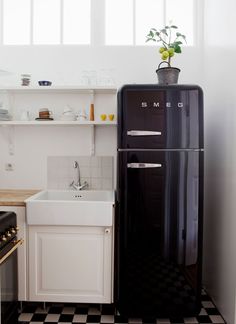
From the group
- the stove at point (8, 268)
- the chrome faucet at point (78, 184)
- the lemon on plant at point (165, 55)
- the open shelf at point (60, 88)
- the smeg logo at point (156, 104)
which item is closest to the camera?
the stove at point (8, 268)

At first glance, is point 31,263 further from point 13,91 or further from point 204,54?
point 204,54

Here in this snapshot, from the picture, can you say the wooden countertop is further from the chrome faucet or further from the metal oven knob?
the metal oven knob

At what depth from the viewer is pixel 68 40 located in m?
2.70

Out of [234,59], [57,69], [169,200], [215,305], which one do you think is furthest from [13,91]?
[215,305]

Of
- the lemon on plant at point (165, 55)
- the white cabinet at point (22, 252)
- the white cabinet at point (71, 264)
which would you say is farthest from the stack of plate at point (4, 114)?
the lemon on plant at point (165, 55)

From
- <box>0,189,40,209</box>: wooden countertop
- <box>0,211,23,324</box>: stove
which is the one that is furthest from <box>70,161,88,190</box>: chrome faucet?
<box>0,211,23,324</box>: stove

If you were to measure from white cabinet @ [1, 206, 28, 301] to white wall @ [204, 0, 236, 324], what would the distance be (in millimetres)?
1522

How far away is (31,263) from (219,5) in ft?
8.32

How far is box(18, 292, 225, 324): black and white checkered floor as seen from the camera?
201 centimetres

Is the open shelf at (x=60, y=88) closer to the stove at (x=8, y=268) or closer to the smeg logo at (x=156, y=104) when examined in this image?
the smeg logo at (x=156, y=104)

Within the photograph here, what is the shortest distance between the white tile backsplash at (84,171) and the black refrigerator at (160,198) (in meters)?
0.67

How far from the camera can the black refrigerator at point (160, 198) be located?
1.95 metres

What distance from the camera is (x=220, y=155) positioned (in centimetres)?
220

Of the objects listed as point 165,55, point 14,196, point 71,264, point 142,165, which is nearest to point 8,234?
point 71,264
